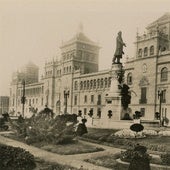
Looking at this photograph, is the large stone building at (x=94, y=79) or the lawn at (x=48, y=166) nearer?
the lawn at (x=48, y=166)

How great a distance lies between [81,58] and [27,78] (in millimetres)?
33754

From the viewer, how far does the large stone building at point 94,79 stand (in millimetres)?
50781

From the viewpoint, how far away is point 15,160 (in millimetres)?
12383

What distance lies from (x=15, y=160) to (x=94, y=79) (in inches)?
2214

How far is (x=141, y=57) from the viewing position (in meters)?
54.0

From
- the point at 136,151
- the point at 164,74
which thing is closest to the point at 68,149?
the point at 136,151

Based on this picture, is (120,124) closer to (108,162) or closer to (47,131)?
(47,131)

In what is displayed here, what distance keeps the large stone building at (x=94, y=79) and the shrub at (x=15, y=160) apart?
25.8 m

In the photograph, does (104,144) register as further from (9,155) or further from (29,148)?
(9,155)

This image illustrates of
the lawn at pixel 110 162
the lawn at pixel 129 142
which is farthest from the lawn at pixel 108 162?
the lawn at pixel 129 142

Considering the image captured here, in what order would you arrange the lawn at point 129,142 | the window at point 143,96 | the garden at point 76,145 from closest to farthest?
the garden at point 76,145 < the lawn at point 129,142 < the window at point 143,96

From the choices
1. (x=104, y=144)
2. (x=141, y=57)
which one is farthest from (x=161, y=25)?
(x=104, y=144)

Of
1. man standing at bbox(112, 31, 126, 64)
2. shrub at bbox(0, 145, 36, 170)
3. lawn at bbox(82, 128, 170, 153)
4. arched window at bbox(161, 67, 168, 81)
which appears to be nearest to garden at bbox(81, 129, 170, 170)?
lawn at bbox(82, 128, 170, 153)

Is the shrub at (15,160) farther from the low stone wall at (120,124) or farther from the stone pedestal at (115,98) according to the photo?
the stone pedestal at (115,98)
